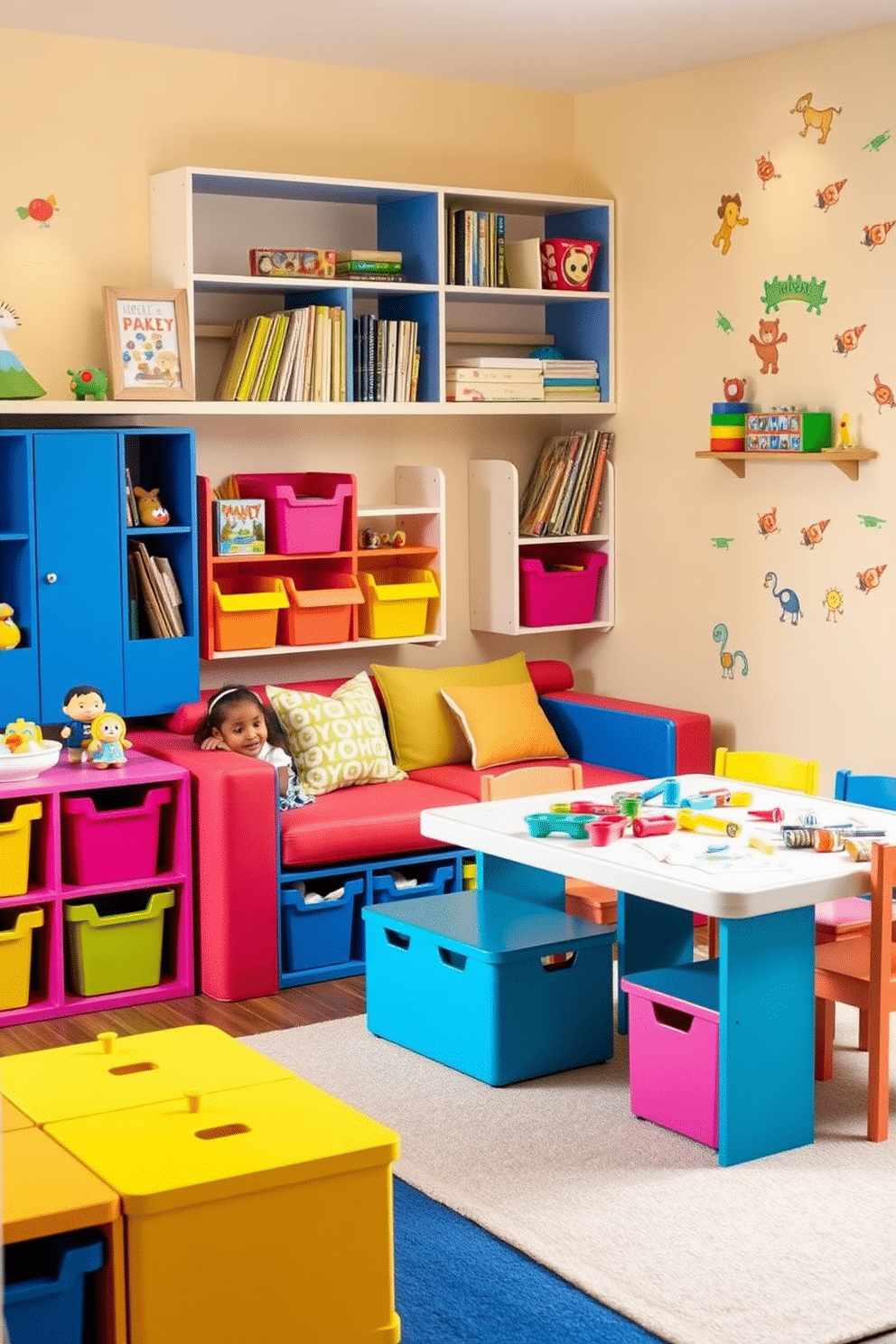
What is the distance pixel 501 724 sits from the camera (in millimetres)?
5273

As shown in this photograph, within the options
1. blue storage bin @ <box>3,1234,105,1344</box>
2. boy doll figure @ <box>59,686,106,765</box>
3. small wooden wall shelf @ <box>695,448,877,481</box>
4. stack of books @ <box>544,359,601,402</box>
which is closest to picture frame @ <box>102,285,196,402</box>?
boy doll figure @ <box>59,686,106,765</box>

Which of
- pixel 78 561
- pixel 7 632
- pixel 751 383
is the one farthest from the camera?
pixel 751 383

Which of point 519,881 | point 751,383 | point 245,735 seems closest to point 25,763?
point 245,735

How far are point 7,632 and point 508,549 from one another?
1765 millimetres

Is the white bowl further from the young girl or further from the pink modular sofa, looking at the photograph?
the young girl

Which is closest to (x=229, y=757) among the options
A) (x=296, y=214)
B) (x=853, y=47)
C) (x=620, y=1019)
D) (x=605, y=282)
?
(x=620, y=1019)

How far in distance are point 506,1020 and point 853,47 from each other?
292 centimetres

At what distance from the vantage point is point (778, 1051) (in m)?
3.33

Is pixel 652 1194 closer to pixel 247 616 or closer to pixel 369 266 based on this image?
pixel 247 616

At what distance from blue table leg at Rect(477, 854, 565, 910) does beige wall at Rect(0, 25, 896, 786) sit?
1.22m

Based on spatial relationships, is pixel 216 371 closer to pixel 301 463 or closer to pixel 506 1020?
pixel 301 463

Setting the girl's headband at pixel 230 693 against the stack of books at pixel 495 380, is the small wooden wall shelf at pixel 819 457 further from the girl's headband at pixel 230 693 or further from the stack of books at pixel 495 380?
the girl's headband at pixel 230 693

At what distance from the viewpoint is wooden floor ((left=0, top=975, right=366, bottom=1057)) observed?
4.15 meters

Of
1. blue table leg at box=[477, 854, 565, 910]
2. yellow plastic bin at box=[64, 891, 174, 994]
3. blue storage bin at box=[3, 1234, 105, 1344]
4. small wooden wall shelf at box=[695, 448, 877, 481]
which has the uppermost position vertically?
small wooden wall shelf at box=[695, 448, 877, 481]
